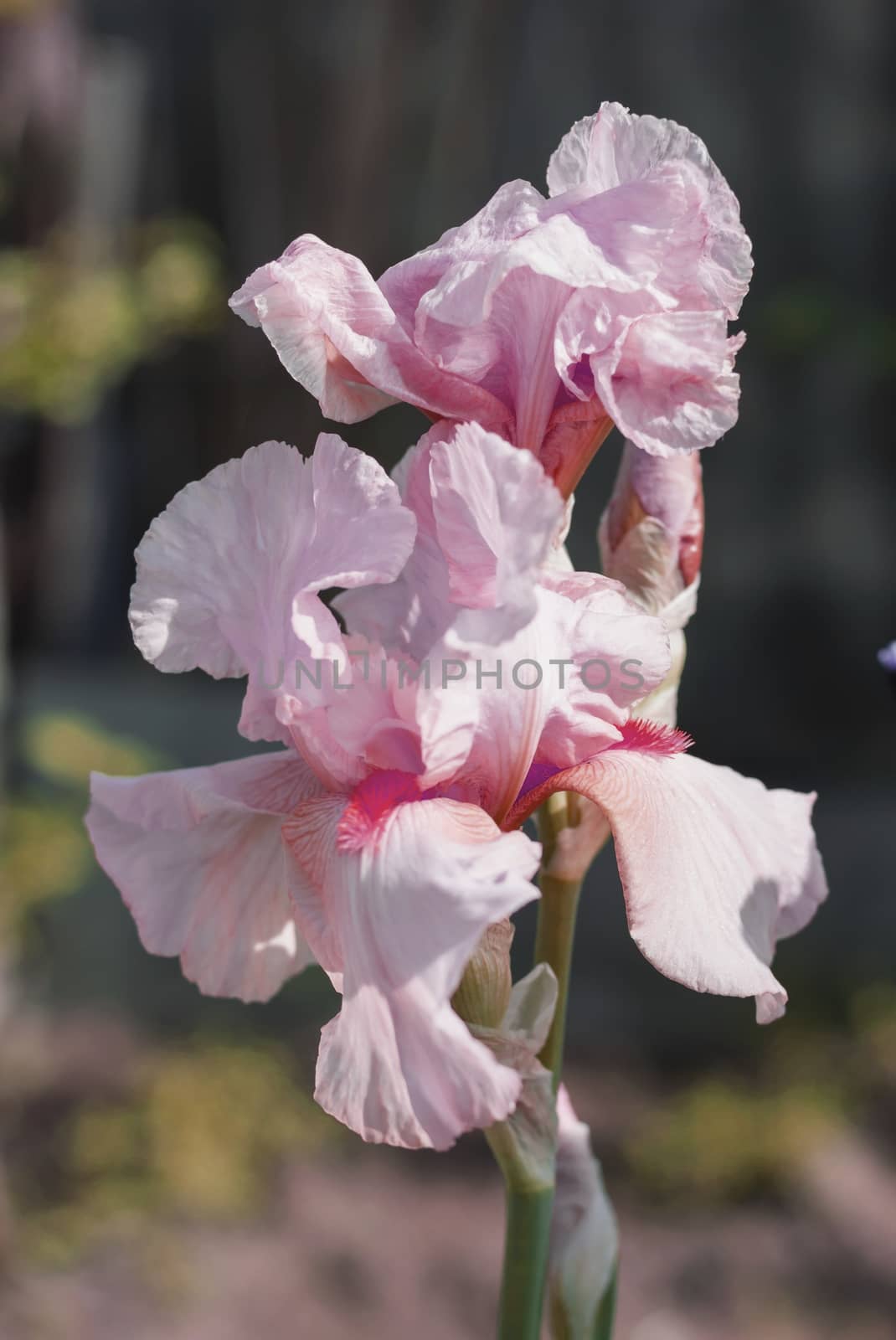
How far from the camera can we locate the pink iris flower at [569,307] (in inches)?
18.2

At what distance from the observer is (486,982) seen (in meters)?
0.48

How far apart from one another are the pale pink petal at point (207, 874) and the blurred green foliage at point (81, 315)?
5.99 ft

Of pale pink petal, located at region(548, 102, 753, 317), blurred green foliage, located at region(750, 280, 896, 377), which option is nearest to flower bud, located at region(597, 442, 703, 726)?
pale pink petal, located at region(548, 102, 753, 317)

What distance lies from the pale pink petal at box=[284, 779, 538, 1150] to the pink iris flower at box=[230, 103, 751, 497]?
0.56ft

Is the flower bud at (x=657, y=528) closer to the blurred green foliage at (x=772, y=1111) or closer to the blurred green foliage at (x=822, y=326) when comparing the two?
the blurred green foliage at (x=772, y=1111)

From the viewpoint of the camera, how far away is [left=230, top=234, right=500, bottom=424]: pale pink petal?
473 millimetres

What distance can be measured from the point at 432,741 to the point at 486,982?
0.31 ft

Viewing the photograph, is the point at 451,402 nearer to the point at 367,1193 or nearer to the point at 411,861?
the point at 411,861

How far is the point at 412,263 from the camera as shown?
0.49 meters

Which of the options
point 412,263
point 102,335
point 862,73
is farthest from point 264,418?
point 412,263

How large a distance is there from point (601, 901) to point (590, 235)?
2628mm

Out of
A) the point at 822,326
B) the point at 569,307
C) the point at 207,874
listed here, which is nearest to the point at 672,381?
the point at 569,307

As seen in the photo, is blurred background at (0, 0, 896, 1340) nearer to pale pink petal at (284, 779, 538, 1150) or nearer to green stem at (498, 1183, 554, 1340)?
green stem at (498, 1183, 554, 1340)

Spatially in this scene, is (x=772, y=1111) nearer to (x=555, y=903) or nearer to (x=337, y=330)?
(x=555, y=903)
